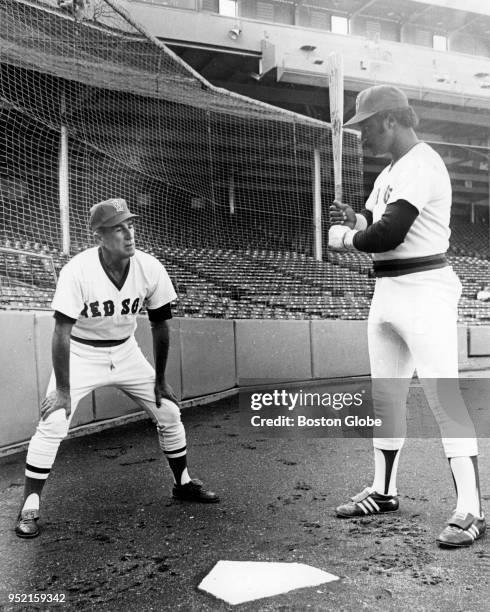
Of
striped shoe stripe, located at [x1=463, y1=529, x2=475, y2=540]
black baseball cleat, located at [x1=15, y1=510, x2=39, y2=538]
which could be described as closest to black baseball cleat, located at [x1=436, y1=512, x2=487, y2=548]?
striped shoe stripe, located at [x1=463, y1=529, x2=475, y2=540]

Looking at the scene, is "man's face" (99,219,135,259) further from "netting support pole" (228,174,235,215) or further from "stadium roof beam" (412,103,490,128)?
"stadium roof beam" (412,103,490,128)

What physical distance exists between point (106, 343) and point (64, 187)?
698cm

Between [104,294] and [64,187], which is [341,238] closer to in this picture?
[104,294]

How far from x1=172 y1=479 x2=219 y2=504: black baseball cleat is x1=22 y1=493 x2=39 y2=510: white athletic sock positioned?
0.69 meters

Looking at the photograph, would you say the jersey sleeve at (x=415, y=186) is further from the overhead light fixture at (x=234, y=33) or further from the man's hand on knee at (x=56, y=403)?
the overhead light fixture at (x=234, y=33)

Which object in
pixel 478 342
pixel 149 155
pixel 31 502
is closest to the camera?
pixel 31 502

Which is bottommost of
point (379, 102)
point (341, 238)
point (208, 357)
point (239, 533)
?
point (239, 533)

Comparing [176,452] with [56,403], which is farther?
[176,452]

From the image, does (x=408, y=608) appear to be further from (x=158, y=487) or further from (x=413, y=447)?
(x=413, y=447)

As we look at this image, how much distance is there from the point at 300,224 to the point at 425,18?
428 inches

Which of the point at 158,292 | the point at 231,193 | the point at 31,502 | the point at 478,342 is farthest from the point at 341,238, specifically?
the point at 231,193

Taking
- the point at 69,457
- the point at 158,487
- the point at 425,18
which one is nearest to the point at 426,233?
the point at 158,487

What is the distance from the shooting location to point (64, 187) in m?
9.41

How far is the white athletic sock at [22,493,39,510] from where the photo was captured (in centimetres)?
272
